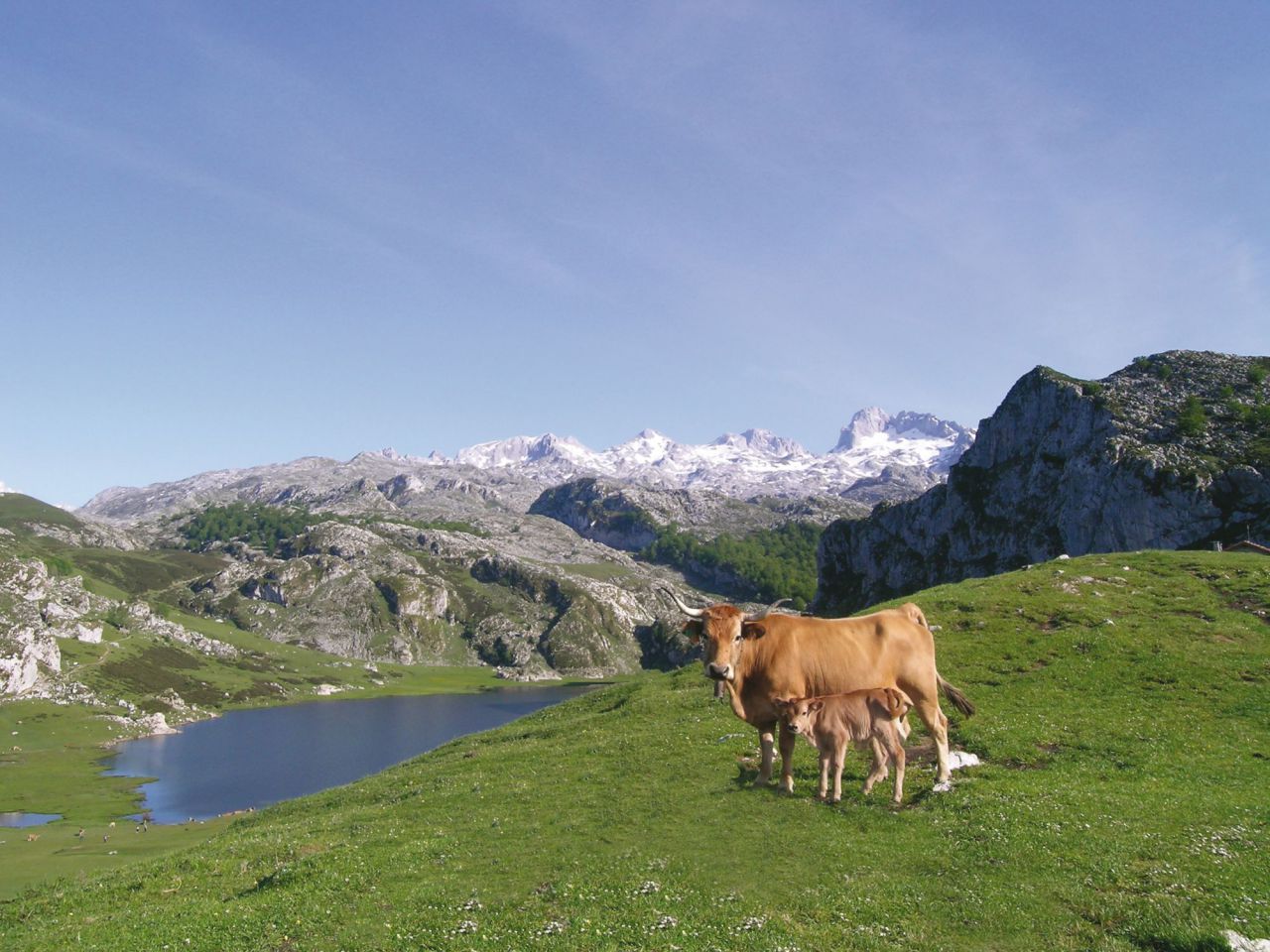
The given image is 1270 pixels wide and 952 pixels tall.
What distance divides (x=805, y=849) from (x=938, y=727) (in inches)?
227

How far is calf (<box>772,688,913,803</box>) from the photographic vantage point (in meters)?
17.9

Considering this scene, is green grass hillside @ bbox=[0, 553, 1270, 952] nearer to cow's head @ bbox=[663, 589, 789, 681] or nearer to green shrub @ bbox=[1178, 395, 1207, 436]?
cow's head @ bbox=[663, 589, 789, 681]

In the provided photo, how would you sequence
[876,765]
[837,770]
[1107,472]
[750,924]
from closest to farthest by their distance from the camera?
[750,924]
[837,770]
[876,765]
[1107,472]

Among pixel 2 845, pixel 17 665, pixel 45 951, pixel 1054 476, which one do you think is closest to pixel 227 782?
pixel 2 845

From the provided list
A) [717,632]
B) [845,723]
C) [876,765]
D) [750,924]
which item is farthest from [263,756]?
[750,924]

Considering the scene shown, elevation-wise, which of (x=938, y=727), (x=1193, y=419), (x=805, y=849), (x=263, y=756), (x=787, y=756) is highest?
(x=1193, y=419)

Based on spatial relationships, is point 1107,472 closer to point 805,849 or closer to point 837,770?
point 837,770

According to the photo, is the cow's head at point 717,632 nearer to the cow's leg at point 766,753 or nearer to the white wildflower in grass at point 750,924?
the cow's leg at point 766,753

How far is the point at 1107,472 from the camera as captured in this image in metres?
132

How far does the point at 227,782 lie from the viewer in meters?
127

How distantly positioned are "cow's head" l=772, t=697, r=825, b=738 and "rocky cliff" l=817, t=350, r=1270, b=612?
Result: 117m

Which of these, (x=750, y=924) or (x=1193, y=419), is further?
(x=1193, y=419)

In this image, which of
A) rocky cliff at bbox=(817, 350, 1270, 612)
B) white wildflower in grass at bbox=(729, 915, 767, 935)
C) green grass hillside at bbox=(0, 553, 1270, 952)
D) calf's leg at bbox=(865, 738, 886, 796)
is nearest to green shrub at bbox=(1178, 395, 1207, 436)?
rocky cliff at bbox=(817, 350, 1270, 612)

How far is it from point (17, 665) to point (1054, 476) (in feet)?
858
